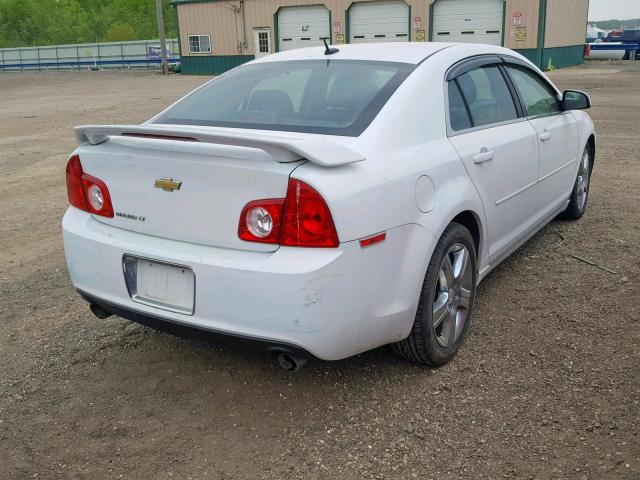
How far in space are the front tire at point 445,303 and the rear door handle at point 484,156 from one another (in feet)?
1.32

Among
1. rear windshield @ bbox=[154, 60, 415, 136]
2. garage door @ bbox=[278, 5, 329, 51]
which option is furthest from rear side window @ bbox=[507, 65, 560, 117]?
garage door @ bbox=[278, 5, 329, 51]

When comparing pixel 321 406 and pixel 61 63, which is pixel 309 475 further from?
pixel 61 63

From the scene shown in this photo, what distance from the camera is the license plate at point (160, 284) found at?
113 inches

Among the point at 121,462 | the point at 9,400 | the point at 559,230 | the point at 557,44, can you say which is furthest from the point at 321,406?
the point at 557,44

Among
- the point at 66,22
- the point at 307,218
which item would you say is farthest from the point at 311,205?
the point at 66,22

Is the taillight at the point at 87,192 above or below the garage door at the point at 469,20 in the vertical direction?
below

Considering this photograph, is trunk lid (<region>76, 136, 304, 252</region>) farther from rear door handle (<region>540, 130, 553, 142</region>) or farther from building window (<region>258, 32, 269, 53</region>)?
building window (<region>258, 32, 269, 53</region>)

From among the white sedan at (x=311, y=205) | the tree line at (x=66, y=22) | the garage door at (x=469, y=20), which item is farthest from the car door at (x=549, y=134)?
the tree line at (x=66, y=22)

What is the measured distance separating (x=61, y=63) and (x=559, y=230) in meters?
49.2

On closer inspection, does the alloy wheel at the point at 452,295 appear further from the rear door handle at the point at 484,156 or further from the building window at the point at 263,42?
the building window at the point at 263,42

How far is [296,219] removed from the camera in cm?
265

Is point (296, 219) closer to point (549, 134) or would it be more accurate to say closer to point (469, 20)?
point (549, 134)

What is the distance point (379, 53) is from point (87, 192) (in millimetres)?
1770

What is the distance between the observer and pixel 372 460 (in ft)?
8.88
